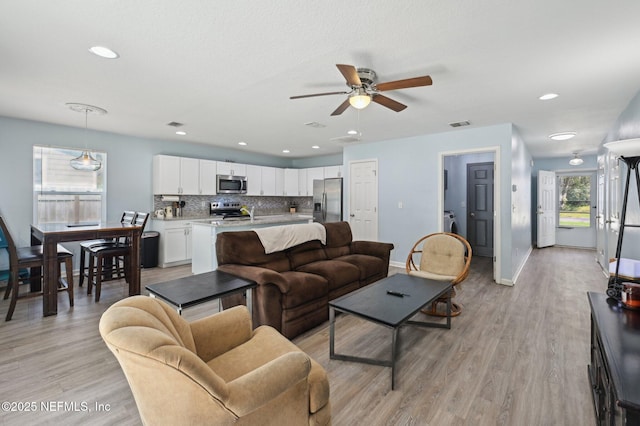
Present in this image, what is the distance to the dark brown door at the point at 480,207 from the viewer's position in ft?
21.7

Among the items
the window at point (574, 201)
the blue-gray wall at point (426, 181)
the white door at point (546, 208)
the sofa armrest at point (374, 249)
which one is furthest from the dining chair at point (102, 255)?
the window at point (574, 201)

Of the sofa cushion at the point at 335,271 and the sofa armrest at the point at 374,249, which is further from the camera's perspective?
the sofa armrest at the point at 374,249

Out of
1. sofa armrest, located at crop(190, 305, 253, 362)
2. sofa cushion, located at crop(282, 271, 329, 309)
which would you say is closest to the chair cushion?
sofa cushion, located at crop(282, 271, 329, 309)

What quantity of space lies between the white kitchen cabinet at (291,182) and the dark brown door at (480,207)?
A: 4.29 m

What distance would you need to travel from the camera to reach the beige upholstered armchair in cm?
101

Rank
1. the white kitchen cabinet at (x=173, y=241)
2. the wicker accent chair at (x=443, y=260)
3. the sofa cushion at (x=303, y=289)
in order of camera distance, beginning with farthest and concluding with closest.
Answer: the white kitchen cabinet at (x=173, y=241)
the wicker accent chair at (x=443, y=260)
the sofa cushion at (x=303, y=289)

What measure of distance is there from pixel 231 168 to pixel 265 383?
6252 mm

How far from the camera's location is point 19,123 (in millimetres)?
4457

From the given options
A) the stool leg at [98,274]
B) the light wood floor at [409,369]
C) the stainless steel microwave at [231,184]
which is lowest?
the light wood floor at [409,369]

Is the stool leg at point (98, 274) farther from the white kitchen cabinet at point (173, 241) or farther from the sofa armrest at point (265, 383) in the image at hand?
the sofa armrest at point (265, 383)

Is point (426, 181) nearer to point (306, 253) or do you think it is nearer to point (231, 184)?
point (306, 253)

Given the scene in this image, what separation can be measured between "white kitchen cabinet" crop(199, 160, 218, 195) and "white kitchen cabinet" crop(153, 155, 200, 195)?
0.09m

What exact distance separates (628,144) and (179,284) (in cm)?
310

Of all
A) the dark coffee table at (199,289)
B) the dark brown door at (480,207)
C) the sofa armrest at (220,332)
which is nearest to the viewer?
the sofa armrest at (220,332)
